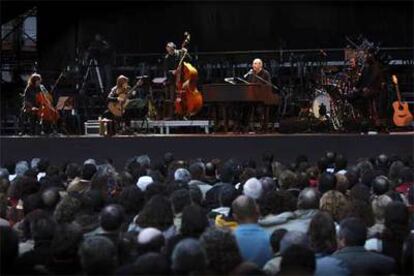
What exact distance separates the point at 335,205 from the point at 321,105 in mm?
9468

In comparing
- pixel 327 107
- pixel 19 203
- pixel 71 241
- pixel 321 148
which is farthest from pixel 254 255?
pixel 327 107

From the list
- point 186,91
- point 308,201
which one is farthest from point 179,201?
point 186,91

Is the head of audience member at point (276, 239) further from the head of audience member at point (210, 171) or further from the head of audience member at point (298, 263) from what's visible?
the head of audience member at point (210, 171)

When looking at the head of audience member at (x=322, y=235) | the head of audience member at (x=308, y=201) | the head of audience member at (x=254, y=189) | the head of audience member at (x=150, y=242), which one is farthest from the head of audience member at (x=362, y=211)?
the head of audience member at (x=150, y=242)

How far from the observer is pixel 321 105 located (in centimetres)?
1552

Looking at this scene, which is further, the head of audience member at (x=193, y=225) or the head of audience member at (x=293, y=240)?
the head of audience member at (x=193, y=225)

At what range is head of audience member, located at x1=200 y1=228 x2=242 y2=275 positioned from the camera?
15.1 ft

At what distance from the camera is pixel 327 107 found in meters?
15.6

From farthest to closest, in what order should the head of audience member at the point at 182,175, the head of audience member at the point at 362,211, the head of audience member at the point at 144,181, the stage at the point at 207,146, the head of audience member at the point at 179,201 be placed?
1. the stage at the point at 207,146
2. the head of audience member at the point at 182,175
3. the head of audience member at the point at 144,181
4. the head of audience member at the point at 179,201
5. the head of audience member at the point at 362,211

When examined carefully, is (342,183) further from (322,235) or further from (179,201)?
(322,235)

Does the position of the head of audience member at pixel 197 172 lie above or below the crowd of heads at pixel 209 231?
above

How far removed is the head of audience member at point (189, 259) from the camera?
432 centimetres

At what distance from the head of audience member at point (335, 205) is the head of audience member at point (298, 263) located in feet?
5.92

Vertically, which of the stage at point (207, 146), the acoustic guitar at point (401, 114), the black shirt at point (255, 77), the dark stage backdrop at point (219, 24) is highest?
the dark stage backdrop at point (219, 24)
